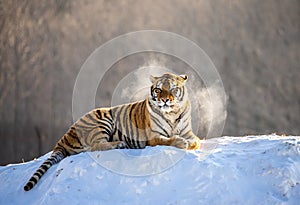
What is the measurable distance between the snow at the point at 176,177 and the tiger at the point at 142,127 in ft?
1.09

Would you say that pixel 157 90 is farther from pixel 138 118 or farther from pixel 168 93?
pixel 138 118

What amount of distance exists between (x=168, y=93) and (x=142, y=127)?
24.1 inches

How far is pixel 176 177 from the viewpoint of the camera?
5488 millimetres

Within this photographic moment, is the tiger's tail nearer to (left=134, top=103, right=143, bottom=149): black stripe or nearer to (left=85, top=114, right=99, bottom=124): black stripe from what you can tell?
(left=85, top=114, right=99, bottom=124): black stripe

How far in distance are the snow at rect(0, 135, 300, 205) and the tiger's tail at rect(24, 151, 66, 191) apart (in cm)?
5

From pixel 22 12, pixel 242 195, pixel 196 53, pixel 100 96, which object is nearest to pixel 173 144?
pixel 242 195

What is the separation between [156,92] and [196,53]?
6878mm

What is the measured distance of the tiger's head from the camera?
20.9 ft

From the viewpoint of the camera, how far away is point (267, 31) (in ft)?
43.7

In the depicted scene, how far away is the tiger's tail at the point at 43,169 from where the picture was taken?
19.5 ft

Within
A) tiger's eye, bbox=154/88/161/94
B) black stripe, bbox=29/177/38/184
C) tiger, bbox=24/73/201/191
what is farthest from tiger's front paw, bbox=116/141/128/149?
black stripe, bbox=29/177/38/184

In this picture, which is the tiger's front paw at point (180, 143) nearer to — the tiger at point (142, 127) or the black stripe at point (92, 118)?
the tiger at point (142, 127)

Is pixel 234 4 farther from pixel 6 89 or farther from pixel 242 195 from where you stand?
pixel 242 195

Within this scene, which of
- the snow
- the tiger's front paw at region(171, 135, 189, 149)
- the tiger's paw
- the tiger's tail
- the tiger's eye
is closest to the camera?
the snow
